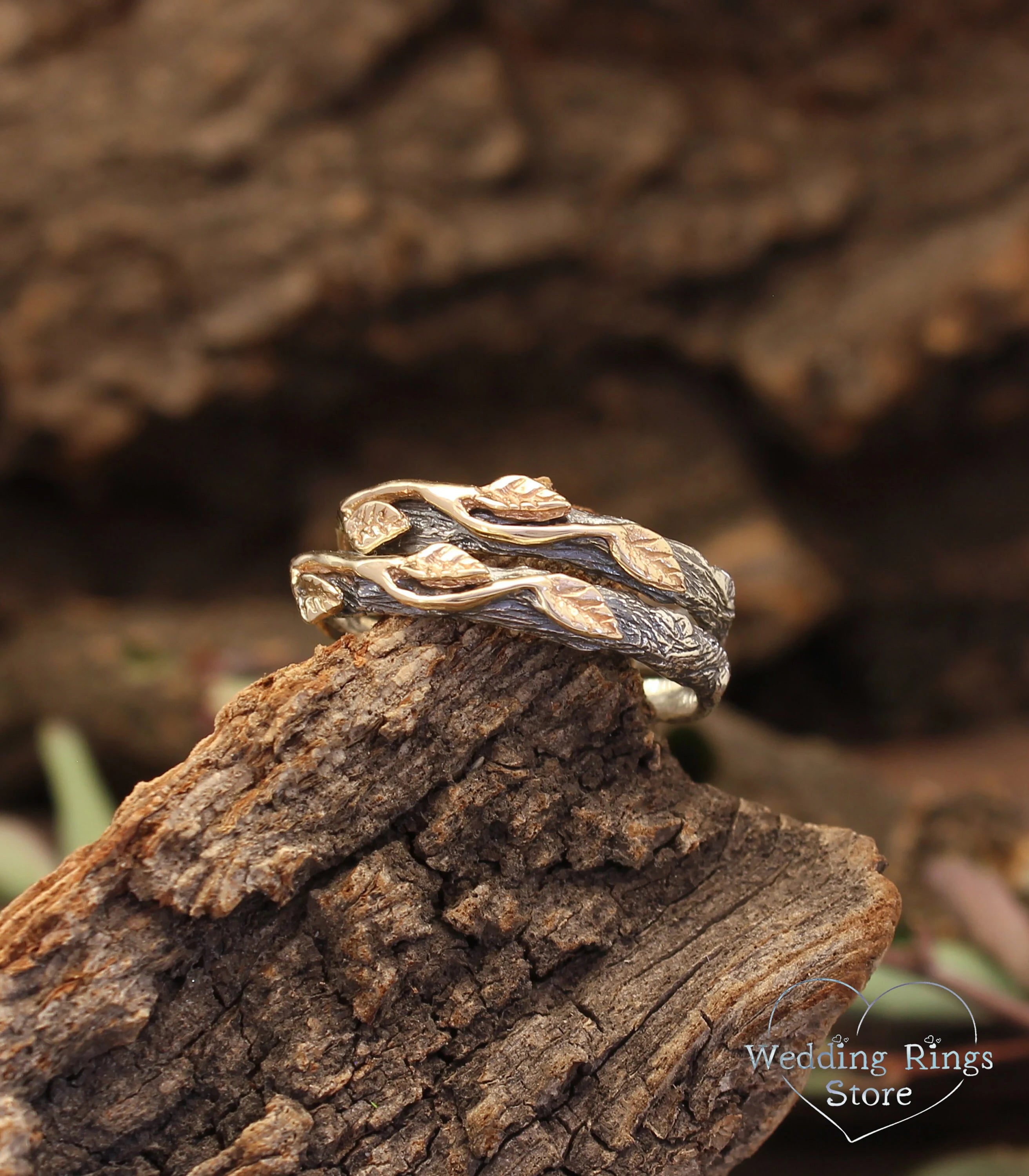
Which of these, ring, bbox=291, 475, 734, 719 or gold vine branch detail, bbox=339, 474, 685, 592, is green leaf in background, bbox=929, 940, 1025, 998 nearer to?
ring, bbox=291, 475, 734, 719

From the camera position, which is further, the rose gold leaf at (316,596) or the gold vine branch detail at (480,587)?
the rose gold leaf at (316,596)

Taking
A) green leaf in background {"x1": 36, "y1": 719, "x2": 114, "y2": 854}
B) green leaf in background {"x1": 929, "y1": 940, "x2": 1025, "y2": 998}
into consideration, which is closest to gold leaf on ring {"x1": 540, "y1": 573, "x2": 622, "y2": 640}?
green leaf in background {"x1": 929, "y1": 940, "x2": 1025, "y2": 998}

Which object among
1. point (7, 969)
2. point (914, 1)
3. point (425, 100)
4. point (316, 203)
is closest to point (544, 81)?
point (425, 100)

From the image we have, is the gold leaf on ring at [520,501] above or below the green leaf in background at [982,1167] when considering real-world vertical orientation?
above

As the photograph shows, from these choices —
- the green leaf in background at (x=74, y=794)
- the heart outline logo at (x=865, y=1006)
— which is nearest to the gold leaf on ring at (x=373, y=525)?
the heart outline logo at (x=865, y=1006)

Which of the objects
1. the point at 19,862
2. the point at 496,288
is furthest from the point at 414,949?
the point at 496,288

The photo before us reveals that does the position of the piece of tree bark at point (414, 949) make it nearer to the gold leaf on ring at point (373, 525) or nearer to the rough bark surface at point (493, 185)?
the gold leaf on ring at point (373, 525)
